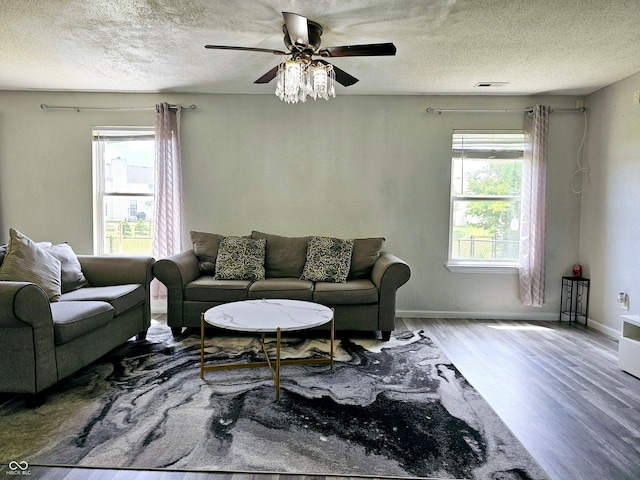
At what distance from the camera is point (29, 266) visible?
2822 millimetres

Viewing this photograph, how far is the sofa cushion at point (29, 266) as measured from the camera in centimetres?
274

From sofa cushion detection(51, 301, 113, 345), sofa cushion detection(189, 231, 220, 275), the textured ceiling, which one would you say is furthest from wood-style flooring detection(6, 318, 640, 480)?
the textured ceiling

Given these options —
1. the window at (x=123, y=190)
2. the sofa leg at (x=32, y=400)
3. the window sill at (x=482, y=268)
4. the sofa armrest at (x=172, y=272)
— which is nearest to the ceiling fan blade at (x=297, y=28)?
the sofa armrest at (x=172, y=272)

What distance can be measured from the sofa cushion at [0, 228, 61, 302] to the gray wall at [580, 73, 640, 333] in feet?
15.8

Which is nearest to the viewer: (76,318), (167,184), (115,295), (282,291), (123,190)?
(76,318)

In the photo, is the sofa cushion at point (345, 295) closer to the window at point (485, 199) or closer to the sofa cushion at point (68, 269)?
the window at point (485, 199)

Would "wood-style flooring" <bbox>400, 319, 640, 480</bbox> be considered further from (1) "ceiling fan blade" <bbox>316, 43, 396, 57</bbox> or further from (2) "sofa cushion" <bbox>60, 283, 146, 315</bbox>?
(2) "sofa cushion" <bbox>60, 283, 146, 315</bbox>

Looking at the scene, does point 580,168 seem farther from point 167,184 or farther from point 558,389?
point 167,184

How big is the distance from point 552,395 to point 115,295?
3093 mm

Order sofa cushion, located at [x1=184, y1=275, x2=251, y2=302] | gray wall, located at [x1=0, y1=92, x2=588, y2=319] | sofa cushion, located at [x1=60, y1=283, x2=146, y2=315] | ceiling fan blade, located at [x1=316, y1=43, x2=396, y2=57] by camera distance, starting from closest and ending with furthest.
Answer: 1. ceiling fan blade, located at [x1=316, y1=43, x2=396, y2=57]
2. sofa cushion, located at [x1=60, y1=283, x2=146, y2=315]
3. sofa cushion, located at [x1=184, y1=275, x2=251, y2=302]
4. gray wall, located at [x1=0, y1=92, x2=588, y2=319]

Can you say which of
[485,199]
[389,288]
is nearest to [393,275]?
[389,288]

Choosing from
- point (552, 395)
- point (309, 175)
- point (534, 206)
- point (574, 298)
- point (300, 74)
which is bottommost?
point (552, 395)

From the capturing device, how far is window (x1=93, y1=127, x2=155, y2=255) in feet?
15.0

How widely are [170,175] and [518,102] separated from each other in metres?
3.90
